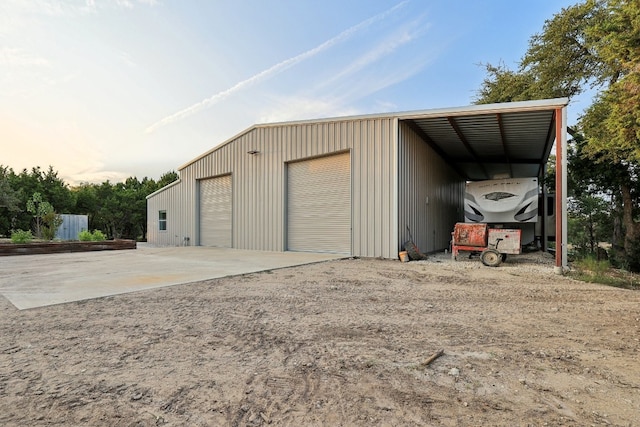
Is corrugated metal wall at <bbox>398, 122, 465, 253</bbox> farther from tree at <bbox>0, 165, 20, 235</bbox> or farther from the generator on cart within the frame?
tree at <bbox>0, 165, 20, 235</bbox>

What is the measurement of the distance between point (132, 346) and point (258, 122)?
33.5ft

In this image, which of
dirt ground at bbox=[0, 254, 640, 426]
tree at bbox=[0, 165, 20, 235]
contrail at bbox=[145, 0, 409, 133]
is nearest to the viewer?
dirt ground at bbox=[0, 254, 640, 426]

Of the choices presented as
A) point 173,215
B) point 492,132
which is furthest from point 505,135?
point 173,215

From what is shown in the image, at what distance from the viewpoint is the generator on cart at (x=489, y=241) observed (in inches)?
304

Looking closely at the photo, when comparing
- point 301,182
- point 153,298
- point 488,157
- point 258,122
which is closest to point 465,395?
point 153,298

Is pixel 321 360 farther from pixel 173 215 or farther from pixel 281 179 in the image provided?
pixel 173 215

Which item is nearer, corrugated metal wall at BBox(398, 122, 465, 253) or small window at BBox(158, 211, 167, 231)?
corrugated metal wall at BBox(398, 122, 465, 253)

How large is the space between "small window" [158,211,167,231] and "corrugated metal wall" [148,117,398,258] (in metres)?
0.49

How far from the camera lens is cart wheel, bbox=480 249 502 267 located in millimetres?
7664

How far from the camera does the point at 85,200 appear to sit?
81.1 feet

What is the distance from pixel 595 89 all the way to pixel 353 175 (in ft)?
35.5

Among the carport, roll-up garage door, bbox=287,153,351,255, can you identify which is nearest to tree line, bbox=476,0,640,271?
the carport

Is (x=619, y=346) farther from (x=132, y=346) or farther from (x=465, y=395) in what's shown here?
(x=132, y=346)

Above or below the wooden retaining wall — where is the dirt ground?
below
